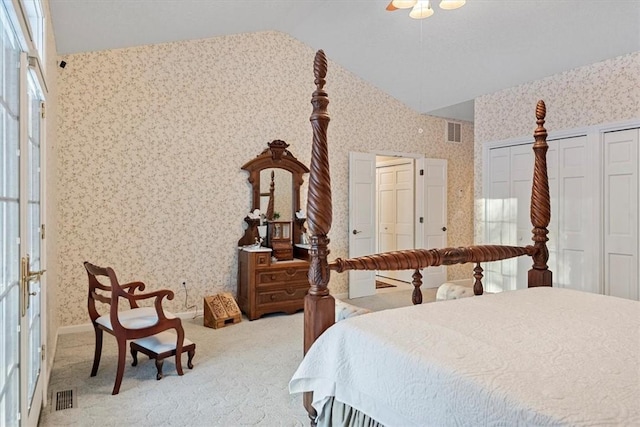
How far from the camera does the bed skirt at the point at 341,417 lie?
5.27ft

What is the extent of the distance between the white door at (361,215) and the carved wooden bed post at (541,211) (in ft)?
10.8

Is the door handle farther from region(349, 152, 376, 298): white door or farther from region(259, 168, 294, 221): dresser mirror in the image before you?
region(349, 152, 376, 298): white door

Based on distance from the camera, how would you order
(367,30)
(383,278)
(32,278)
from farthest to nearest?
(383,278)
(367,30)
(32,278)

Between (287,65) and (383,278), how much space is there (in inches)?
158

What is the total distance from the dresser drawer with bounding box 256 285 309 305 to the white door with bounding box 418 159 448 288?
7.91 ft

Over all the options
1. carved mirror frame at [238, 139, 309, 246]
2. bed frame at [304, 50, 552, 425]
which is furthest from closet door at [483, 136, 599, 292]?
bed frame at [304, 50, 552, 425]

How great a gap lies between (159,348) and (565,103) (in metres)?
4.76

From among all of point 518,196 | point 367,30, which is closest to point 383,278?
point 518,196

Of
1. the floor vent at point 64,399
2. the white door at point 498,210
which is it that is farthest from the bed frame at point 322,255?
the white door at point 498,210

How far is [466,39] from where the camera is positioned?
4.48 meters

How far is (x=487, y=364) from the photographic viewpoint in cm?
132

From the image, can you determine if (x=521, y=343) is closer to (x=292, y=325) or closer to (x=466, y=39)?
(x=292, y=325)

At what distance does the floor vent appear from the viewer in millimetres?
2664

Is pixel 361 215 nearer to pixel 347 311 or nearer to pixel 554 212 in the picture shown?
pixel 554 212
